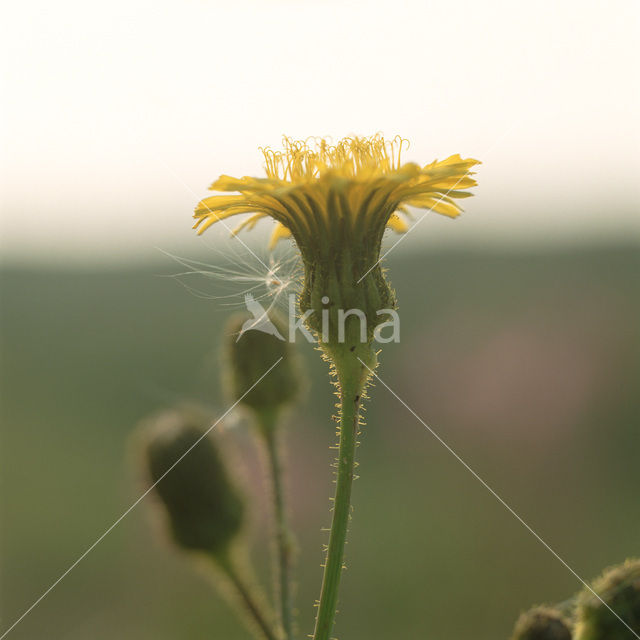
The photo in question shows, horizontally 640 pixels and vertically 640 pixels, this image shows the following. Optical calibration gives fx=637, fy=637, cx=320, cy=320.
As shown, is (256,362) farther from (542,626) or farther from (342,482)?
(542,626)

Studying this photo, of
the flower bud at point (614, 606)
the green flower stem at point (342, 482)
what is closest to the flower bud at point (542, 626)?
the flower bud at point (614, 606)

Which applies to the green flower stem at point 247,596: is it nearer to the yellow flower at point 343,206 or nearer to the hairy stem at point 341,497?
the hairy stem at point 341,497

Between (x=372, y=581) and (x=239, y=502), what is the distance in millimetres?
6916

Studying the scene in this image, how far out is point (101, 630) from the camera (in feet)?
30.2

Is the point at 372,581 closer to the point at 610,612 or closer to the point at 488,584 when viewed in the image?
the point at 488,584

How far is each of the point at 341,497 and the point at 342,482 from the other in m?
0.06

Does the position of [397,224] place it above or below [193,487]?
above

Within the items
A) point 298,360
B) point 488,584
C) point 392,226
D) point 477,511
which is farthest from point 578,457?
point 392,226

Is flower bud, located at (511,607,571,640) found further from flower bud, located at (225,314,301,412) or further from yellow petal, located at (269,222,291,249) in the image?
yellow petal, located at (269,222,291,249)

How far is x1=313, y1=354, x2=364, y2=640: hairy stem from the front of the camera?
2.24m

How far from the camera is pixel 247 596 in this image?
316cm

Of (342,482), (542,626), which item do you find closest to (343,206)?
(342,482)

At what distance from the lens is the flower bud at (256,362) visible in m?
3.83

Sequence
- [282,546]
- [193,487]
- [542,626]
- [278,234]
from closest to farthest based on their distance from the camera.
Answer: [542,626], [282,546], [278,234], [193,487]
